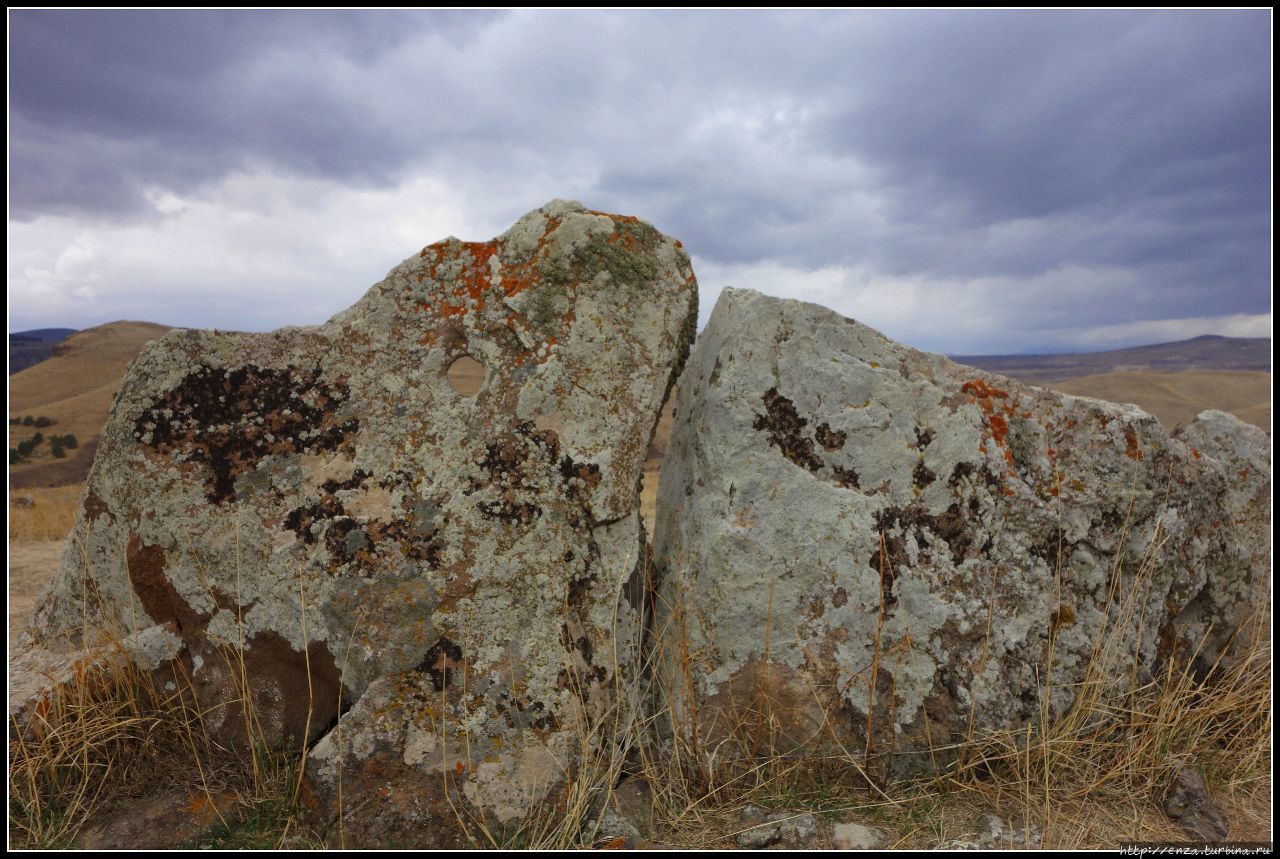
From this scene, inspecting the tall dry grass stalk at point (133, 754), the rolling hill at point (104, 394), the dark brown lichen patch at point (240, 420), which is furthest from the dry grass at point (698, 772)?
the rolling hill at point (104, 394)

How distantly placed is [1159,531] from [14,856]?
508 cm

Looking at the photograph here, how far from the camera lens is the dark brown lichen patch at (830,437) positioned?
11.8 ft

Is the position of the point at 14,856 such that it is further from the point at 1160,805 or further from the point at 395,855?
the point at 1160,805

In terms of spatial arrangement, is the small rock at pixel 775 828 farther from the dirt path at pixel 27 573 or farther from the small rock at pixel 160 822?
the dirt path at pixel 27 573

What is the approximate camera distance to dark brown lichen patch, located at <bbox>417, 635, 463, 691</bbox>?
3.18 metres

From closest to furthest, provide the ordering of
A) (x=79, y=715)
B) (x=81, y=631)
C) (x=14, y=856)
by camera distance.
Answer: (x=14, y=856) < (x=79, y=715) < (x=81, y=631)

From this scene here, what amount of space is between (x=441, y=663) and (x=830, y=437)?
1.98m

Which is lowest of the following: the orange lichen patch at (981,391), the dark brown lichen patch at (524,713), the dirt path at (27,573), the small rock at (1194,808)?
the dirt path at (27,573)

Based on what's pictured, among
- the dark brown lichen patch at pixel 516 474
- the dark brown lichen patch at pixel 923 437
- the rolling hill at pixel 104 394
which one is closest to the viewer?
the dark brown lichen patch at pixel 516 474

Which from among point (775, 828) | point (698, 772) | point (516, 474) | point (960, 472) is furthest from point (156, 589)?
point (960, 472)

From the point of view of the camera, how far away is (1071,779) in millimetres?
3402

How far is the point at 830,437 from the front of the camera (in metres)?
3.61

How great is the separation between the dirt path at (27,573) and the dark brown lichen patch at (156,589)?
2990 mm

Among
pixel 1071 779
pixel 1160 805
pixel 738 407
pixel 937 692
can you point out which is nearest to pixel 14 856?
pixel 738 407
